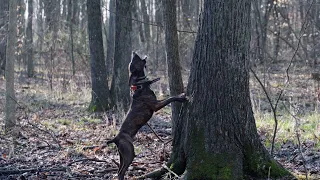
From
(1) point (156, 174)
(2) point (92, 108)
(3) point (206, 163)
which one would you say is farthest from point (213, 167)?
(2) point (92, 108)

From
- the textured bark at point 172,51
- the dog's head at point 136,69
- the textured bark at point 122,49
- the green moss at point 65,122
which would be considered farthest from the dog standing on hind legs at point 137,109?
the textured bark at point 122,49

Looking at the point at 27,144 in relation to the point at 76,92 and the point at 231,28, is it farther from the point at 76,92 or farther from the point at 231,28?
the point at 76,92

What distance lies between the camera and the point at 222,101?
4.97 meters

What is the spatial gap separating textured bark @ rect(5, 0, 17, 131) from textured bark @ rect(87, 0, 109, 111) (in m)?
3.23

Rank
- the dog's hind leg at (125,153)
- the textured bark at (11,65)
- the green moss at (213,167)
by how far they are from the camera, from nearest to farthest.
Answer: the green moss at (213,167) < the dog's hind leg at (125,153) < the textured bark at (11,65)

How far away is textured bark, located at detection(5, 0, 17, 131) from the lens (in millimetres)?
9787

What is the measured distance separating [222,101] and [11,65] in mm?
6772

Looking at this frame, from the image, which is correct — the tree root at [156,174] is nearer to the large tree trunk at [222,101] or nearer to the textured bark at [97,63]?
the large tree trunk at [222,101]

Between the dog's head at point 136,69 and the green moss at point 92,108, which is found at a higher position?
the dog's head at point 136,69

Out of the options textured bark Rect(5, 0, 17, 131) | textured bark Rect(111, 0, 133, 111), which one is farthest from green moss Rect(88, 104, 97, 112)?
textured bark Rect(5, 0, 17, 131)

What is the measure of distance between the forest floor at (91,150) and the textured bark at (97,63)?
510mm

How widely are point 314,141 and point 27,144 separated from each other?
19.3ft

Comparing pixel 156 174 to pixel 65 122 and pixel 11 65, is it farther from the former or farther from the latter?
pixel 65 122

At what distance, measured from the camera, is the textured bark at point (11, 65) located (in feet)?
32.1
